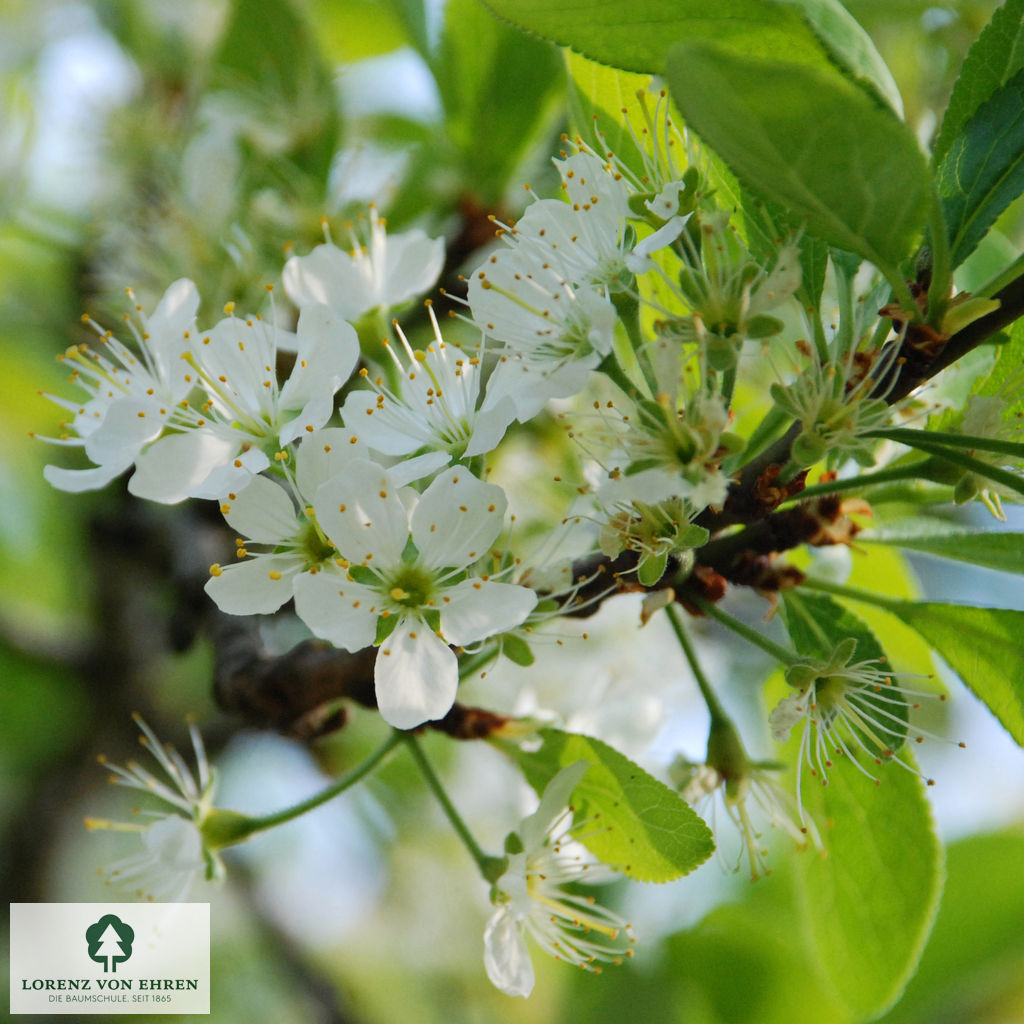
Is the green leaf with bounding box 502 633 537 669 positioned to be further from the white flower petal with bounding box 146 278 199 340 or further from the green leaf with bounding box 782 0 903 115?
the green leaf with bounding box 782 0 903 115

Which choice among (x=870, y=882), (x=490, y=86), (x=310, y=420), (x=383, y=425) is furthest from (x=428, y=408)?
(x=490, y=86)

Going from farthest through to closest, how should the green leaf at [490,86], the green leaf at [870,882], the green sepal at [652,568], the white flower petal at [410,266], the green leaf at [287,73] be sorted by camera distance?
the green leaf at [287,73], the green leaf at [490,86], the white flower petal at [410,266], the green leaf at [870,882], the green sepal at [652,568]

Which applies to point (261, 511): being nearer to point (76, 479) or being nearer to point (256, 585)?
point (256, 585)

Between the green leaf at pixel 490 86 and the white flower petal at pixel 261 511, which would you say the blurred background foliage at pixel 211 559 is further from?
the white flower petal at pixel 261 511

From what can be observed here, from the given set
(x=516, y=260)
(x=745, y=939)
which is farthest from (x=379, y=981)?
(x=516, y=260)

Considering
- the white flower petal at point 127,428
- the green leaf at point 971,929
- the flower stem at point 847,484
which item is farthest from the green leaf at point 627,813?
the green leaf at point 971,929

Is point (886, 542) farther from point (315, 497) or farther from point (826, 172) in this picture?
point (315, 497)
